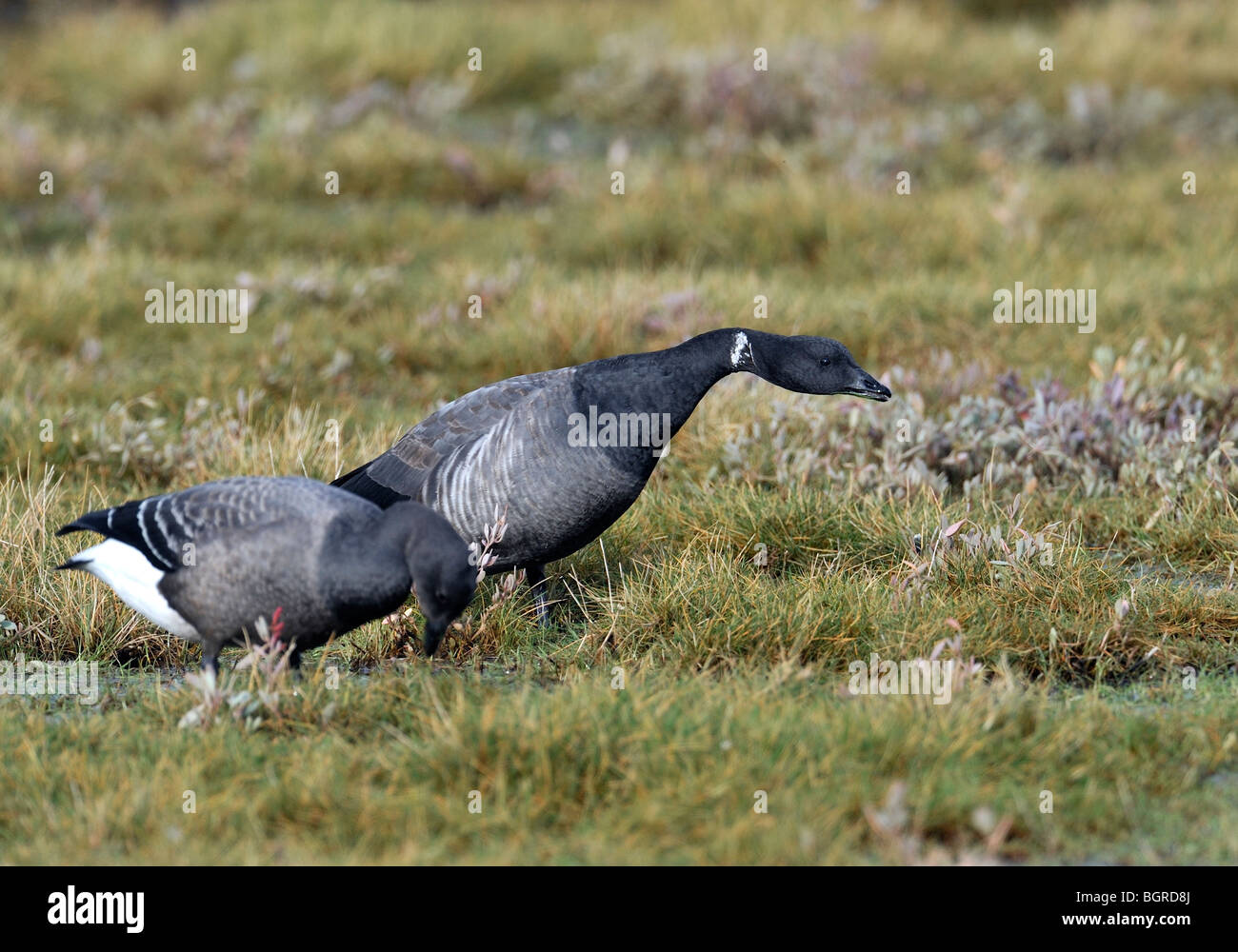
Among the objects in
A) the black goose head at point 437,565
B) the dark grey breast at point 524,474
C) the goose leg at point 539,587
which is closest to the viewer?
the black goose head at point 437,565

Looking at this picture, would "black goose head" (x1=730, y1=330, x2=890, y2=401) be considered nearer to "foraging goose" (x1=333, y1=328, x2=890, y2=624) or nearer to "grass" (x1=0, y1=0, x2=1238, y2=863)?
"foraging goose" (x1=333, y1=328, x2=890, y2=624)

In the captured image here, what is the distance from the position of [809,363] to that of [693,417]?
74.7 inches

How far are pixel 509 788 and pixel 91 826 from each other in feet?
3.97

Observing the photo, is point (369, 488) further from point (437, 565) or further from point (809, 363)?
point (809, 363)

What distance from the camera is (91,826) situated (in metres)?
4.01

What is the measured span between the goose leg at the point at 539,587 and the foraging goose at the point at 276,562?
1.12 m

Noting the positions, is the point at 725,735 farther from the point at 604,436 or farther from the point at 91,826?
the point at 91,826

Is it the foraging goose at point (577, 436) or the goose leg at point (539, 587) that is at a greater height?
the foraging goose at point (577, 436)

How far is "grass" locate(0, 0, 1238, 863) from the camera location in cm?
420

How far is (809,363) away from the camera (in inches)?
223

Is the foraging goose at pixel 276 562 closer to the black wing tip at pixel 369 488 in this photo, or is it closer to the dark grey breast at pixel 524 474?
the dark grey breast at pixel 524 474

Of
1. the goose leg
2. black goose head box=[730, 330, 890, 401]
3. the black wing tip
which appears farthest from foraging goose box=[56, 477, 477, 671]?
black goose head box=[730, 330, 890, 401]

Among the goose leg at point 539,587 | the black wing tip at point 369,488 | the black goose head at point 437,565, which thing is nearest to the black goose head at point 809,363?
the goose leg at point 539,587

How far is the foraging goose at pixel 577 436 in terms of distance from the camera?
17.7ft
